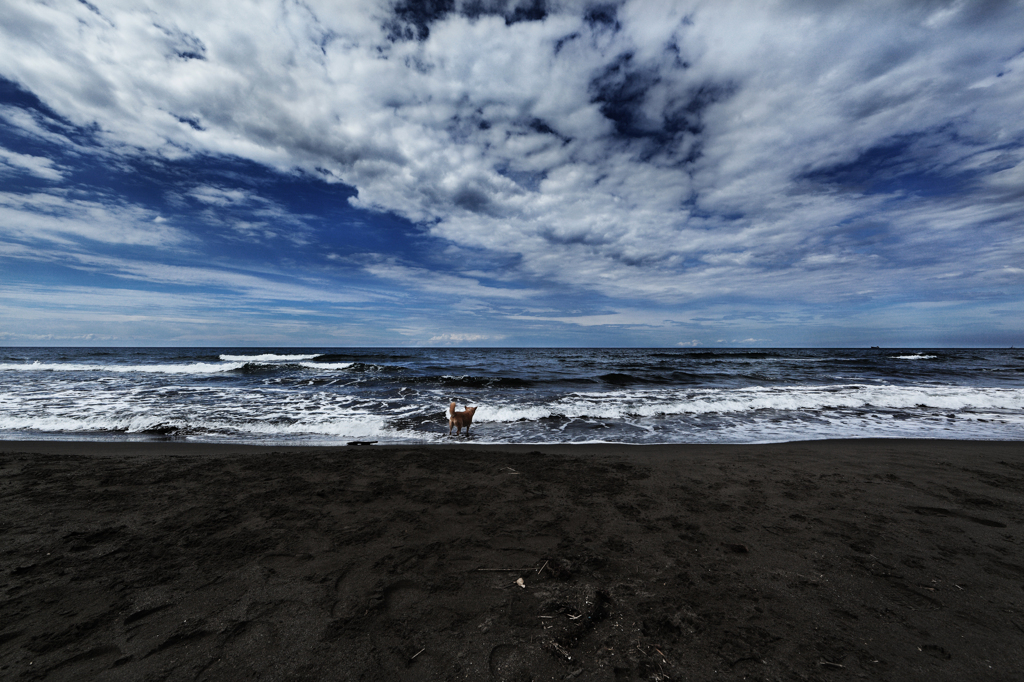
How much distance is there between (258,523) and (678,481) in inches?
200

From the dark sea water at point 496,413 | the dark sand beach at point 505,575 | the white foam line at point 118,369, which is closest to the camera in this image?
the dark sand beach at point 505,575

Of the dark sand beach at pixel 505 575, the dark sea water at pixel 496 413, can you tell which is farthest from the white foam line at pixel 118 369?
the dark sand beach at pixel 505 575

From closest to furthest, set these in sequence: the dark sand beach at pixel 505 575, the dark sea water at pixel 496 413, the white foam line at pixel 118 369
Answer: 1. the dark sand beach at pixel 505 575
2. the dark sea water at pixel 496 413
3. the white foam line at pixel 118 369

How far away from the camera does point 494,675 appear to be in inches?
81.0

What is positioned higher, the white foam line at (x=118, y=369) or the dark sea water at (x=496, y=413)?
the white foam line at (x=118, y=369)

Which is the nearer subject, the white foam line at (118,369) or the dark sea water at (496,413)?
the dark sea water at (496,413)

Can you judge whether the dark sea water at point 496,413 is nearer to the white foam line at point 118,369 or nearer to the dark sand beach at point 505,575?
the dark sand beach at point 505,575

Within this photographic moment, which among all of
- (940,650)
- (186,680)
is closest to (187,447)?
(186,680)

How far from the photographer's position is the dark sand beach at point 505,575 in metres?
2.16

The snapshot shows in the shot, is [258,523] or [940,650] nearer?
[940,650]

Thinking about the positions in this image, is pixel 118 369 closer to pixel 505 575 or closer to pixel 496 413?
pixel 496 413

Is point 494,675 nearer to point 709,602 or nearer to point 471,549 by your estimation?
point 471,549

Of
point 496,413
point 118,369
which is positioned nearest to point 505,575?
point 496,413

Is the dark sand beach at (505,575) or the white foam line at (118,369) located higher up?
the white foam line at (118,369)
